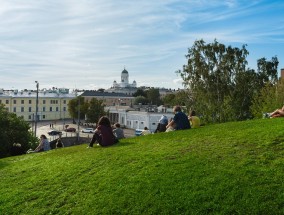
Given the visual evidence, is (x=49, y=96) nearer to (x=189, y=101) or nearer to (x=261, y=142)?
(x=189, y=101)

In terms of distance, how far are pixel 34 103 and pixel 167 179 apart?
114m

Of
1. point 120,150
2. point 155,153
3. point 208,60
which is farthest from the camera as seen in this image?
point 208,60

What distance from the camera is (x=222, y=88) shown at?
1932 inches

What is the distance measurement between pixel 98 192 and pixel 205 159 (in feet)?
9.84

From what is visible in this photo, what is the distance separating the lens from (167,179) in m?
10.0

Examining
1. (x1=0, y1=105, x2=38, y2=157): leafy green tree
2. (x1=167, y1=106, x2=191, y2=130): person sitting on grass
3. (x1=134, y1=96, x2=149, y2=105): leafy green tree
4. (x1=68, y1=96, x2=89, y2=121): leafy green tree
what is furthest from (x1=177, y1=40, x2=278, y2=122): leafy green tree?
(x1=134, y1=96, x2=149, y2=105): leafy green tree

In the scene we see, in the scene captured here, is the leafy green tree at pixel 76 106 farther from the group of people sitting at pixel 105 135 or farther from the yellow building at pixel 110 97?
the group of people sitting at pixel 105 135

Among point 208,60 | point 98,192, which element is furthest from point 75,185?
point 208,60

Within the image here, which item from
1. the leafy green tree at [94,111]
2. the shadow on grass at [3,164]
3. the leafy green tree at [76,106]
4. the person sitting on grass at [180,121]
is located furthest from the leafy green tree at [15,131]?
the leafy green tree at [76,106]

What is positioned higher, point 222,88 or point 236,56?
point 236,56

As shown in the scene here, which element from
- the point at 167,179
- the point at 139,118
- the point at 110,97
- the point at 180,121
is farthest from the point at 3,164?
the point at 110,97

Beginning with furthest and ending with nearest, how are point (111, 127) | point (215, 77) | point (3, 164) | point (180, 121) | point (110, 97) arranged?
point (110, 97) < point (215, 77) < point (180, 121) < point (111, 127) < point (3, 164)

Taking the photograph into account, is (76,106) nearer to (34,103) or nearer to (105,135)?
(34,103)

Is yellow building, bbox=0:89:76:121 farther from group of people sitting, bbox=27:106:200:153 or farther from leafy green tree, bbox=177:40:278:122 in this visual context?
group of people sitting, bbox=27:106:200:153
